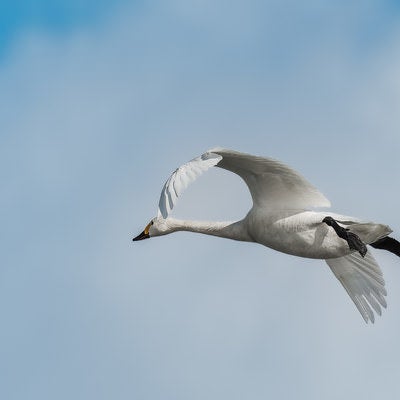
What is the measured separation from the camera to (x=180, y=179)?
21047mm

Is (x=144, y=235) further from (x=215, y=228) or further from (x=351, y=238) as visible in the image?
(x=351, y=238)

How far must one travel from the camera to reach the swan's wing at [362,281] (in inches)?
1070

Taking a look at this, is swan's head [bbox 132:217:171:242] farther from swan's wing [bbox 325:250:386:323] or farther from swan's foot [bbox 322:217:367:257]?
swan's foot [bbox 322:217:367:257]

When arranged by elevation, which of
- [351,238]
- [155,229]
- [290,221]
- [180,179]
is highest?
[180,179]

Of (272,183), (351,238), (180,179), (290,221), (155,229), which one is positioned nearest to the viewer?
(180,179)

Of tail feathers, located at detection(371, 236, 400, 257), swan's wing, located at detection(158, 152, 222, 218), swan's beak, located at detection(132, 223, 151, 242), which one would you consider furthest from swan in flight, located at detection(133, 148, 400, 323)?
swan's beak, located at detection(132, 223, 151, 242)

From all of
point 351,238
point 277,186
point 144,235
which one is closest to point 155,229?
point 144,235

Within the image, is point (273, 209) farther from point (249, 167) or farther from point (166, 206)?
point (166, 206)

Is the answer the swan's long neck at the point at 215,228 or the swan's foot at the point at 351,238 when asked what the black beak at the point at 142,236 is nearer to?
the swan's long neck at the point at 215,228

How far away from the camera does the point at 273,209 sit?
25016mm

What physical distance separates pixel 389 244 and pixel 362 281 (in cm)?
135

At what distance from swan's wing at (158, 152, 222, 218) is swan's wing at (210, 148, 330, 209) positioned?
2.45 meters

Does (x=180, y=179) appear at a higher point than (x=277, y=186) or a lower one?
higher

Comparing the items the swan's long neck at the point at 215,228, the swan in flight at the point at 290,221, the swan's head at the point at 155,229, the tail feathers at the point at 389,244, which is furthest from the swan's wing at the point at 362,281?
the swan's head at the point at 155,229
